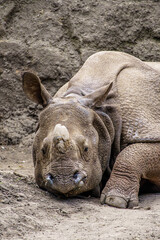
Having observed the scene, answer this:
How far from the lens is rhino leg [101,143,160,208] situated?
5039mm

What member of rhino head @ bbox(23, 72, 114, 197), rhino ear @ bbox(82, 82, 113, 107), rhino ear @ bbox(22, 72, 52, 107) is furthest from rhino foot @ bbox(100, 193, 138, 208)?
rhino ear @ bbox(22, 72, 52, 107)

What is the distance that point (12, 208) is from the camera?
413 cm

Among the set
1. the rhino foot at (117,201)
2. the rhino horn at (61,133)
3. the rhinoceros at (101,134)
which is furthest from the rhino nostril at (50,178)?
the rhino foot at (117,201)

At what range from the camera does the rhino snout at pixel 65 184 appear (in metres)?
4.56

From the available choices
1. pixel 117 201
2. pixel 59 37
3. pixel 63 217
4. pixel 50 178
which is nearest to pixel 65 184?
pixel 50 178

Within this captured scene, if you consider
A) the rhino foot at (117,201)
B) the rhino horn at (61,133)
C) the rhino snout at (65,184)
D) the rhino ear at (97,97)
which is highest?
the rhino horn at (61,133)

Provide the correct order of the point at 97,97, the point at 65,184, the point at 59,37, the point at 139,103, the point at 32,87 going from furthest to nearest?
the point at 59,37
the point at 139,103
the point at 32,87
the point at 97,97
the point at 65,184

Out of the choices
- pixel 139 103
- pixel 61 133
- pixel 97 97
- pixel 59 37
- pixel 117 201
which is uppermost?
pixel 61 133

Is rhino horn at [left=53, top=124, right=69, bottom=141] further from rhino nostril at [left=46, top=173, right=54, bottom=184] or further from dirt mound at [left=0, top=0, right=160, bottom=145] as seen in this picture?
dirt mound at [left=0, top=0, right=160, bottom=145]

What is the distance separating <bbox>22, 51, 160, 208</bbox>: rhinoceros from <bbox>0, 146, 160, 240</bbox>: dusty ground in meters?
0.16

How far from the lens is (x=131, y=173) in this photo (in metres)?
5.26

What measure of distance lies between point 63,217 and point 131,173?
1.23m

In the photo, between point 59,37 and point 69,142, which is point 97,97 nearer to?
point 69,142

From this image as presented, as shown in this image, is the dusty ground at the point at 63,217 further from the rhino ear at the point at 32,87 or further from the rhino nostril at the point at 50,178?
the rhino ear at the point at 32,87
